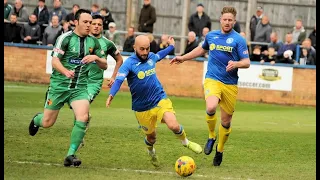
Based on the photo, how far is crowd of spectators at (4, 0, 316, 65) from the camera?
2858 cm

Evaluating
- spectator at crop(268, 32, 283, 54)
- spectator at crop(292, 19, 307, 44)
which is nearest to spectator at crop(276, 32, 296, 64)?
spectator at crop(268, 32, 283, 54)

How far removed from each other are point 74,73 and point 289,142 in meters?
5.95

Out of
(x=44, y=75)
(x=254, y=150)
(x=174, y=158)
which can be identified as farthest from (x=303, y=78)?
(x=174, y=158)

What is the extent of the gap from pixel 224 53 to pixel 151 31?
655 inches

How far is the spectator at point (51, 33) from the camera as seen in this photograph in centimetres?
2969

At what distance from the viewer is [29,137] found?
16094 millimetres

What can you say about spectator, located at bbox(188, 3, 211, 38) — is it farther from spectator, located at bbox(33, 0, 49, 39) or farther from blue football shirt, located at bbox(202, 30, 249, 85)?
blue football shirt, located at bbox(202, 30, 249, 85)

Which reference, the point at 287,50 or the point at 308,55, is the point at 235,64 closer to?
the point at 287,50

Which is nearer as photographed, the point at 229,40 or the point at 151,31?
the point at 229,40

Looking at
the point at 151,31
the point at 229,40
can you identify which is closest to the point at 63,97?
the point at 229,40

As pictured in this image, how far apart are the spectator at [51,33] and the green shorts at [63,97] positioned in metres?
16.4

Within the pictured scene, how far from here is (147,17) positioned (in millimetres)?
30172

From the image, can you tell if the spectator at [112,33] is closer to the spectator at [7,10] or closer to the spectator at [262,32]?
the spectator at [7,10]

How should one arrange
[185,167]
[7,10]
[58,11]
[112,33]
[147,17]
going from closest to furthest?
[185,167]
[112,33]
[147,17]
[58,11]
[7,10]
